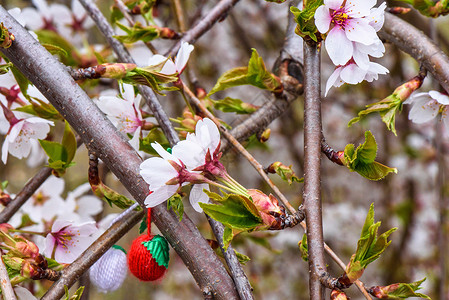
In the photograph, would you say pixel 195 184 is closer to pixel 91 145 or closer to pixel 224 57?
pixel 91 145

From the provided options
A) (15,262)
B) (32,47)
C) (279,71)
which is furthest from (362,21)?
(15,262)

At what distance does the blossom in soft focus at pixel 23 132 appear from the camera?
77 cm

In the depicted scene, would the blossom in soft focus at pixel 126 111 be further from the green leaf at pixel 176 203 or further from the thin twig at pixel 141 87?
the green leaf at pixel 176 203

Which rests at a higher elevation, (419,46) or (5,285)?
(5,285)

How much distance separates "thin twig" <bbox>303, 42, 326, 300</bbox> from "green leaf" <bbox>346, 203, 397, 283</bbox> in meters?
0.04

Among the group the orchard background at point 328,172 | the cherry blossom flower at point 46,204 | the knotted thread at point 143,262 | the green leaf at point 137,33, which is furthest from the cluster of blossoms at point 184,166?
the orchard background at point 328,172

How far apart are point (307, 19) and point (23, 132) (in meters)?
0.56

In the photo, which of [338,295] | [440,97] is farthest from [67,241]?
[440,97]

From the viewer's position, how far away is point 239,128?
33.0 inches

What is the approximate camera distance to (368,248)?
0.50 m

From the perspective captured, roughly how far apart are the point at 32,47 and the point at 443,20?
3.85 metres

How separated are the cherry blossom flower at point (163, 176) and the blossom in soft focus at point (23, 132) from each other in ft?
1.04

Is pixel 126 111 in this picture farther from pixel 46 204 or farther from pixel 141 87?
pixel 46 204

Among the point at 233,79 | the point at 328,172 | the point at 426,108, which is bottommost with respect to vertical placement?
the point at 328,172
